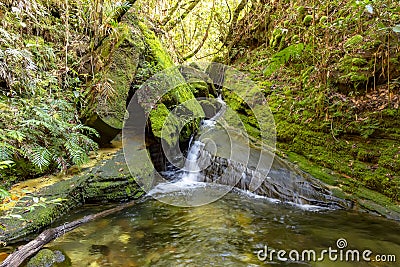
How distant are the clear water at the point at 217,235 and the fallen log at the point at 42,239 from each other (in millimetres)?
89

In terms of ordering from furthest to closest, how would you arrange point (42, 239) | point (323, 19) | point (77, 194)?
point (323, 19) < point (77, 194) < point (42, 239)

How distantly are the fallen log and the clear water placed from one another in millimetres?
89

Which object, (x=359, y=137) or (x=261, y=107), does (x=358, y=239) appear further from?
(x=261, y=107)

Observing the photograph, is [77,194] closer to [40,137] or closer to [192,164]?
[40,137]

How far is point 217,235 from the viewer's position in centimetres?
337

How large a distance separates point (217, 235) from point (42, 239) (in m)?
2.10

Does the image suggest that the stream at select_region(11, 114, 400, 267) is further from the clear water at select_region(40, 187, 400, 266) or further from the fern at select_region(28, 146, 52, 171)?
the fern at select_region(28, 146, 52, 171)

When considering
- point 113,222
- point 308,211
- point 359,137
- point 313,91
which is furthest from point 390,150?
point 113,222

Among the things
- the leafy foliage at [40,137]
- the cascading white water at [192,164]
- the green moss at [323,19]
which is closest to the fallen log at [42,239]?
the leafy foliage at [40,137]

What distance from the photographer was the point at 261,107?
711 cm

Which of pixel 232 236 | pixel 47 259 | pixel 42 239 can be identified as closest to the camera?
pixel 47 259

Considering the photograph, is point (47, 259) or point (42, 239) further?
point (42, 239)

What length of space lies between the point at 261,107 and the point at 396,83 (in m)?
3.30

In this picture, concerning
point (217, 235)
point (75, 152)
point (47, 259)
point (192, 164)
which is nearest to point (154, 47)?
point (192, 164)
